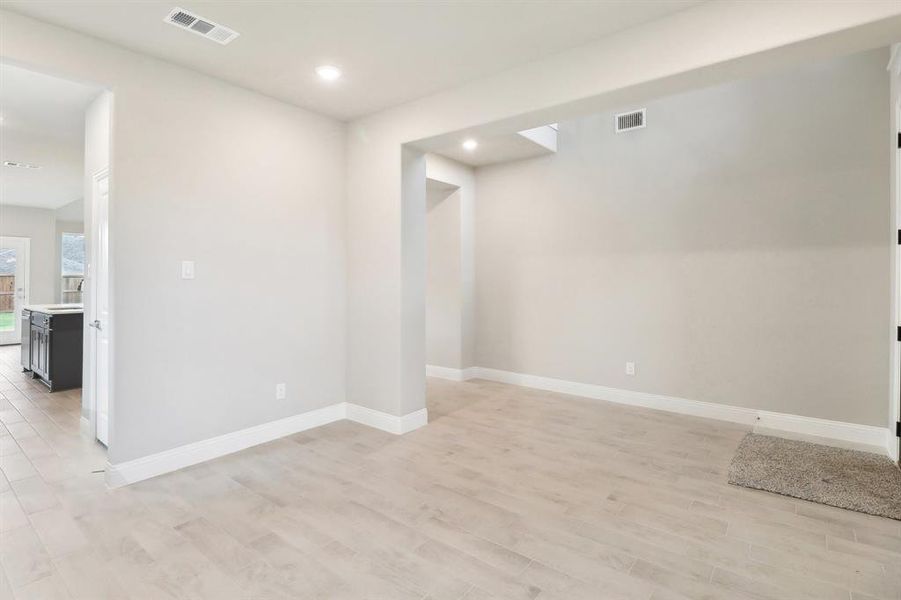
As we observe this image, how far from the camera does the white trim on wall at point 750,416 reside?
367cm

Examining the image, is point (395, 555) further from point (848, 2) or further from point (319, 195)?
point (848, 2)

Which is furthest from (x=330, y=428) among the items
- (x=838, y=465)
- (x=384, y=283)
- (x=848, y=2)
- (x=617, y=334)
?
(x=848, y=2)

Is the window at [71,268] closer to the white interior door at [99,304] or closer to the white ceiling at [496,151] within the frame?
the white interior door at [99,304]

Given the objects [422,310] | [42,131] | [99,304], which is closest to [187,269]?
[99,304]

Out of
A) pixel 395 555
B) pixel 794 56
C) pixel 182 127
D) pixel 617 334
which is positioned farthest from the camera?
pixel 617 334

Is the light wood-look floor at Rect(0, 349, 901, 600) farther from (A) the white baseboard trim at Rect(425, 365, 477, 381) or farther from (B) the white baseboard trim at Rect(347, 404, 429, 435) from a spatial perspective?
(A) the white baseboard trim at Rect(425, 365, 477, 381)

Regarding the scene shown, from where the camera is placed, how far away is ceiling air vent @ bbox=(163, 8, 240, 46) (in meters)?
2.55

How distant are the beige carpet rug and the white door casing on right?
14.9 feet

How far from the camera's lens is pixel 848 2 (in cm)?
209

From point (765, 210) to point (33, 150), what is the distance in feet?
24.9

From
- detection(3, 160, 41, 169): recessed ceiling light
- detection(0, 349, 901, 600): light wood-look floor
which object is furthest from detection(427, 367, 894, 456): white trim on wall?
detection(3, 160, 41, 169): recessed ceiling light

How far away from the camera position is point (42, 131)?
4.51m

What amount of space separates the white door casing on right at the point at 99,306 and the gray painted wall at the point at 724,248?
411 cm

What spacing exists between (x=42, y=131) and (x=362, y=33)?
12.7 ft
